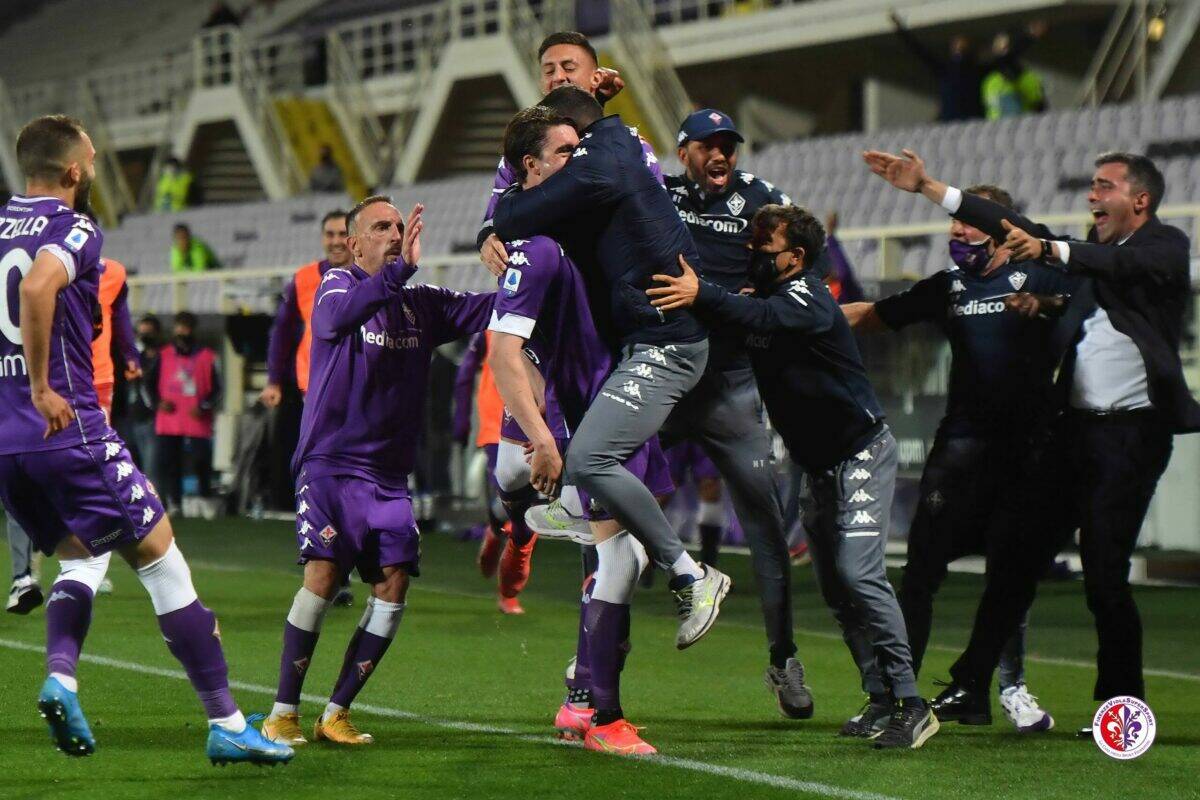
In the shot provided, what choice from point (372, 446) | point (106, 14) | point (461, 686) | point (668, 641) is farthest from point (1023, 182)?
point (106, 14)

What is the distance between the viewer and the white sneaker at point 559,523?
6.61 m

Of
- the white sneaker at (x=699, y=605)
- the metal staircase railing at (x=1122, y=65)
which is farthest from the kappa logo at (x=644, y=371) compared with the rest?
the metal staircase railing at (x=1122, y=65)

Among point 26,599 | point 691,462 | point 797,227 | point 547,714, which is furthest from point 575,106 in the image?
point 691,462

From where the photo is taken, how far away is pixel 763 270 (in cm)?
680

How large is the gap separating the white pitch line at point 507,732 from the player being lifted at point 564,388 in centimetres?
15

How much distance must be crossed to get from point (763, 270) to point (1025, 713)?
1.86 m

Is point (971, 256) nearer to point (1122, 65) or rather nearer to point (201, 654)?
point (201, 654)

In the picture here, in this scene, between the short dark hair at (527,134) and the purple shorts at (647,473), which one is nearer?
the short dark hair at (527,134)

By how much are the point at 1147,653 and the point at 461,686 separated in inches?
140

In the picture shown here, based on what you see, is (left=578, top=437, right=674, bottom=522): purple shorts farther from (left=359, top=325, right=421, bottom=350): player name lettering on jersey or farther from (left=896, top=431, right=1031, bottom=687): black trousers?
Answer: (left=896, top=431, right=1031, bottom=687): black trousers

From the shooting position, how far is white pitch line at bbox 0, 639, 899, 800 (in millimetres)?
5699

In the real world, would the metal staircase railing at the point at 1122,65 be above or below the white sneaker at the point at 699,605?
above

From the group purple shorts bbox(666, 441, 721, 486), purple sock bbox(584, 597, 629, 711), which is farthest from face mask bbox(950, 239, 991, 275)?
purple shorts bbox(666, 441, 721, 486)

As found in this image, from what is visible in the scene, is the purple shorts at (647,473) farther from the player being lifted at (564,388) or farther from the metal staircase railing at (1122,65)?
the metal staircase railing at (1122,65)
